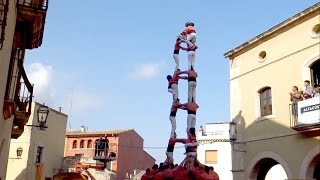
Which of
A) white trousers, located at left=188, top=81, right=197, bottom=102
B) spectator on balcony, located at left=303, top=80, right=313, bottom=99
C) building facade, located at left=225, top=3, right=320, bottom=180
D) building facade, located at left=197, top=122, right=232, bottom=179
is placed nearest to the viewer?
white trousers, located at left=188, top=81, right=197, bottom=102

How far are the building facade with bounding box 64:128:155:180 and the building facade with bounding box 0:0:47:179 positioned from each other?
2802cm

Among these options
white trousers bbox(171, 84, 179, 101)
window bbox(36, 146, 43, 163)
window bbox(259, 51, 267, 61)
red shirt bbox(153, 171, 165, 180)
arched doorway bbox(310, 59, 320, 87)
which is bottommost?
red shirt bbox(153, 171, 165, 180)

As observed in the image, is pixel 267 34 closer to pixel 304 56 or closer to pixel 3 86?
pixel 304 56

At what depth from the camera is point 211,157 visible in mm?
37969

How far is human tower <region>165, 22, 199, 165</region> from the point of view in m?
14.0

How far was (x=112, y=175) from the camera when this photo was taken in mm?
36844

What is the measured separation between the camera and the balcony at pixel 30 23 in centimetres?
1084

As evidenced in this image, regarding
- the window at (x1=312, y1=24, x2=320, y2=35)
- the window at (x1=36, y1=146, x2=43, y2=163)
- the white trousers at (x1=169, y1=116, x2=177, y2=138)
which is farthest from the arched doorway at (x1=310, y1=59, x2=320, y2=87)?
the window at (x1=36, y1=146, x2=43, y2=163)

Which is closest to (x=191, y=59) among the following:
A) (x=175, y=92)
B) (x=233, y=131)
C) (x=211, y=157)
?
(x=175, y=92)

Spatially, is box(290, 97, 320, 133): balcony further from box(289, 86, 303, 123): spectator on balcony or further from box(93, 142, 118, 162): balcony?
box(93, 142, 118, 162): balcony

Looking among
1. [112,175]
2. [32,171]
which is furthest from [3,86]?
[112,175]

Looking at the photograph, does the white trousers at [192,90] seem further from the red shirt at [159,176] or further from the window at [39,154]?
the window at [39,154]

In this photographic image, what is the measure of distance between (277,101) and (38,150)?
2091cm

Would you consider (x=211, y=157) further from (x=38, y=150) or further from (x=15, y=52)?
(x=15, y=52)
